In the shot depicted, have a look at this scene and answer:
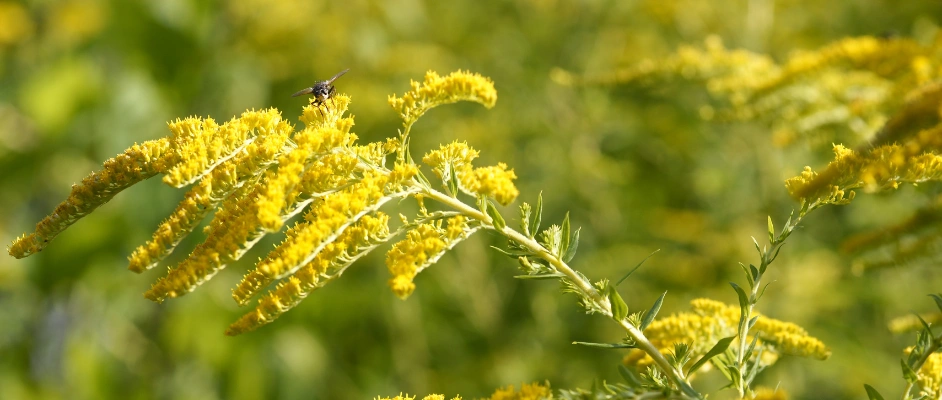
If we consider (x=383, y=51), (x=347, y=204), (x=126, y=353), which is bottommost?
(x=347, y=204)

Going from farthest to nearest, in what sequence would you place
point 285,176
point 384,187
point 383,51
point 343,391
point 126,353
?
point 383,51 < point 343,391 < point 126,353 < point 384,187 < point 285,176

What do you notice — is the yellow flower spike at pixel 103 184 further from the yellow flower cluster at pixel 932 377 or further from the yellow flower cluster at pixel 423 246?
the yellow flower cluster at pixel 932 377

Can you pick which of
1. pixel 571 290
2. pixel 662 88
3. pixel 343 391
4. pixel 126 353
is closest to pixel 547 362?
pixel 343 391

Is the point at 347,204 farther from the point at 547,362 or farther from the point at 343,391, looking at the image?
the point at 343,391

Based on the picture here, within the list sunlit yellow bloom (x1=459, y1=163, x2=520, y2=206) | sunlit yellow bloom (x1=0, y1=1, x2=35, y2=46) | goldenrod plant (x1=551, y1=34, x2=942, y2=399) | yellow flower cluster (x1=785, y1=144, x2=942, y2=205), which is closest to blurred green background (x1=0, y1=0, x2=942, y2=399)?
sunlit yellow bloom (x1=0, y1=1, x2=35, y2=46)

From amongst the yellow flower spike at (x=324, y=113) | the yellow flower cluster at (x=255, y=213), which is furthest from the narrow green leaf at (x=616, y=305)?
the yellow flower spike at (x=324, y=113)

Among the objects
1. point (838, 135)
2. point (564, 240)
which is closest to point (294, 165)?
point (564, 240)
